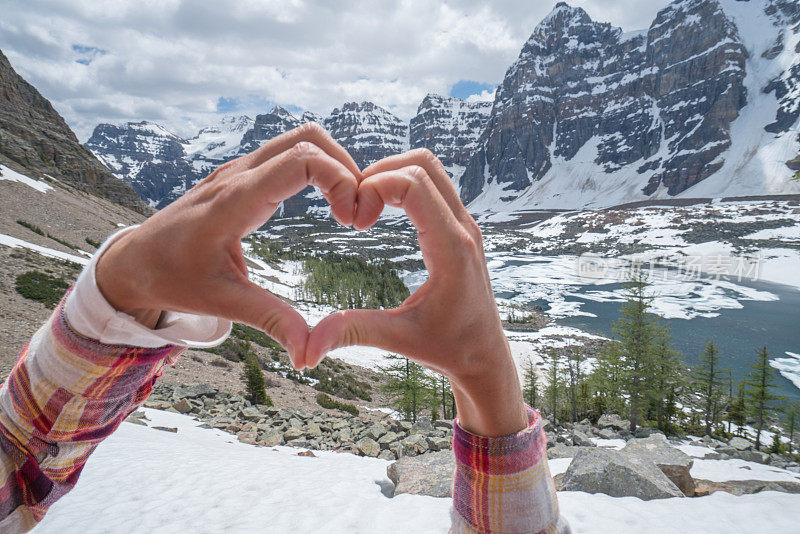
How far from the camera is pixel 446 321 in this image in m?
1.22

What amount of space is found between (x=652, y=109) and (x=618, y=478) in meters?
213

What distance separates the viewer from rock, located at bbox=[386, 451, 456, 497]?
4.54 m

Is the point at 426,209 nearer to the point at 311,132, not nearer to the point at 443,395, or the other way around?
the point at 311,132

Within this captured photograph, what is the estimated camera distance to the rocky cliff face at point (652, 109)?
144625 millimetres

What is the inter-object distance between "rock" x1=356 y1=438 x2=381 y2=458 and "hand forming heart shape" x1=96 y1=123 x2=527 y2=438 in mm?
6773

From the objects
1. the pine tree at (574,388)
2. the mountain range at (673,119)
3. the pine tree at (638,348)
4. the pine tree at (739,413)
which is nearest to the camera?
the pine tree at (638,348)

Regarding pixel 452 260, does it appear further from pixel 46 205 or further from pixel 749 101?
pixel 749 101

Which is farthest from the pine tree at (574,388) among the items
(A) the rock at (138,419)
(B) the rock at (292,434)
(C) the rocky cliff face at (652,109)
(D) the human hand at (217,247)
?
(C) the rocky cliff face at (652,109)

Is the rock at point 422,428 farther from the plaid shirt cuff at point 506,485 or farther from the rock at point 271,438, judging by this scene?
the plaid shirt cuff at point 506,485

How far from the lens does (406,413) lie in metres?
19.8

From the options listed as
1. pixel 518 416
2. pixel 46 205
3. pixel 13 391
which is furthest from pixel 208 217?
pixel 46 205

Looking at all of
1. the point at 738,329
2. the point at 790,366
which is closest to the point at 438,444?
the point at 790,366

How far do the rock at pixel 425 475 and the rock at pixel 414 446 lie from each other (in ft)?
5.73

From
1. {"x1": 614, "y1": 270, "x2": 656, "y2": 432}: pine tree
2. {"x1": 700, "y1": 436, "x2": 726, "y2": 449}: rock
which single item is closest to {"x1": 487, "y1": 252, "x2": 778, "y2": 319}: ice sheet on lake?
{"x1": 614, "y1": 270, "x2": 656, "y2": 432}: pine tree
